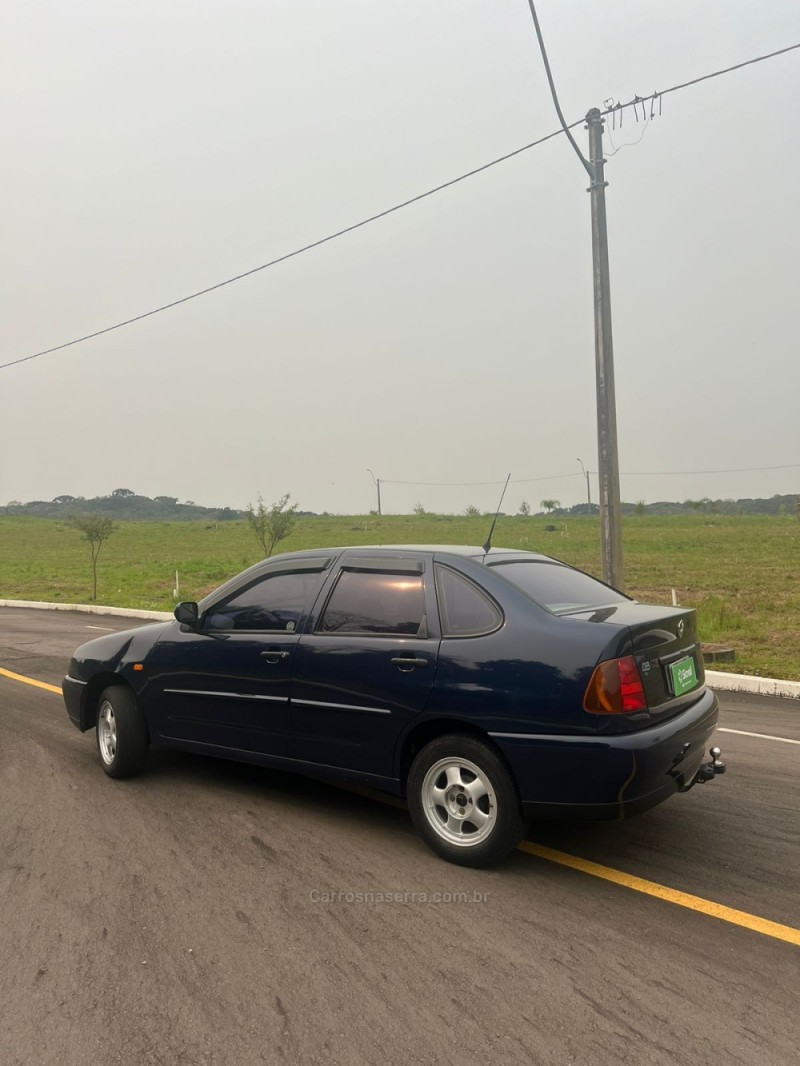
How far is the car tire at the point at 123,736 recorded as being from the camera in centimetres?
546

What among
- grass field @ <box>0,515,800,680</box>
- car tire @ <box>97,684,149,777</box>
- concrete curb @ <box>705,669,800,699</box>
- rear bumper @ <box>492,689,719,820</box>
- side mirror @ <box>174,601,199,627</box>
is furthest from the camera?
grass field @ <box>0,515,800,680</box>

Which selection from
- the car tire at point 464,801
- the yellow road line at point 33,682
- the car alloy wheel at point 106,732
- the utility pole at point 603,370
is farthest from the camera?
the utility pole at point 603,370

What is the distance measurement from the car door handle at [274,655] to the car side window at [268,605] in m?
0.14

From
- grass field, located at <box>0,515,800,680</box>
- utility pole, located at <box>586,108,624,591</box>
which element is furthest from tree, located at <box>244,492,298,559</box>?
utility pole, located at <box>586,108,624,591</box>

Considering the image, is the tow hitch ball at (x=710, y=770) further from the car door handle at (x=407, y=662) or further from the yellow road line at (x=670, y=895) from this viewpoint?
the car door handle at (x=407, y=662)

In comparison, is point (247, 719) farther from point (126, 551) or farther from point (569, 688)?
point (126, 551)

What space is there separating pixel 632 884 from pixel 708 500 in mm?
153743

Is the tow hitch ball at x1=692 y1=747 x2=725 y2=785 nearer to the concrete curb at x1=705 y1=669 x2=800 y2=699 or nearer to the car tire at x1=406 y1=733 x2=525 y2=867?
the car tire at x1=406 y1=733 x2=525 y2=867

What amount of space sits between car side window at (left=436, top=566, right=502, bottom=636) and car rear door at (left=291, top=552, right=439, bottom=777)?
0.06 metres

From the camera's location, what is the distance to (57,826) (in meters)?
4.69

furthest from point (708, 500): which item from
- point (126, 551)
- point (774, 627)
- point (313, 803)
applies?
point (313, 803)

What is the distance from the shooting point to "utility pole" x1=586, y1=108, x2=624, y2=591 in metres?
10.2

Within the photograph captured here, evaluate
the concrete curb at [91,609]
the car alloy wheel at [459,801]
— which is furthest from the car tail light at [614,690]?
the concrete curb at [91,609]

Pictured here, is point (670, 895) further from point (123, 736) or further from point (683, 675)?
point (123, 736)
